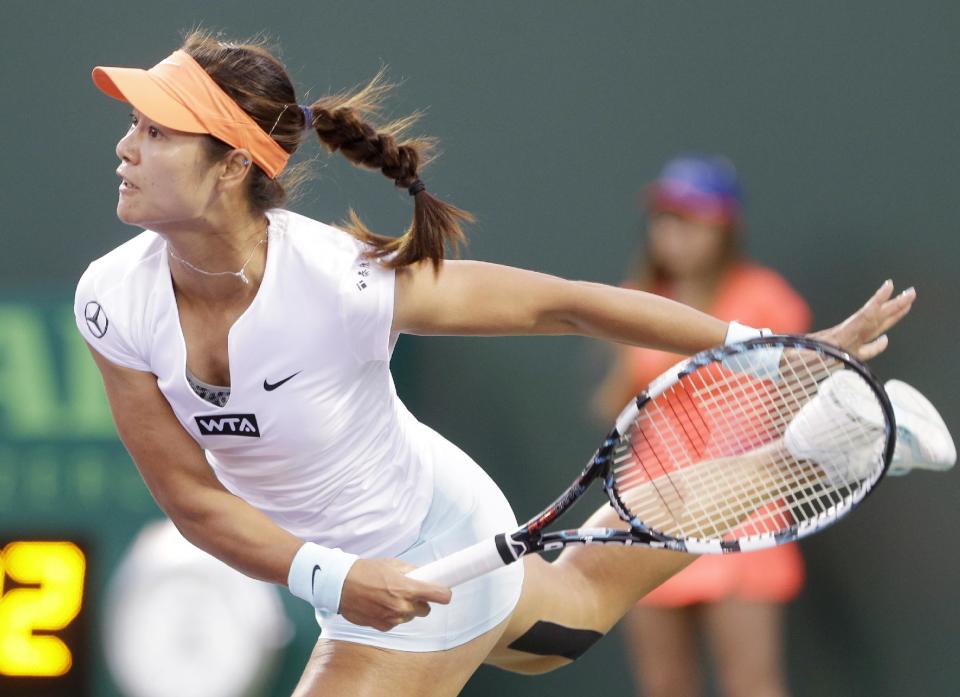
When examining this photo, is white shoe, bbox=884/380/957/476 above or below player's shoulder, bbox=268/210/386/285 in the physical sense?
below

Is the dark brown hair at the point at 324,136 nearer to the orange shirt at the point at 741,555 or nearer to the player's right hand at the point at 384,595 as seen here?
the player's right hand at the point at 384,595

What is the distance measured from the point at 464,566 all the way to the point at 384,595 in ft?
0.39

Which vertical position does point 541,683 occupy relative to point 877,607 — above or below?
below

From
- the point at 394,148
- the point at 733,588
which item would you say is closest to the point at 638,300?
the point at 394,148

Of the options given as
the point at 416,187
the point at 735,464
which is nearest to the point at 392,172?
the point at 416,187

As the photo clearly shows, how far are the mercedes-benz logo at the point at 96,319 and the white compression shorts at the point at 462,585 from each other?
566mm

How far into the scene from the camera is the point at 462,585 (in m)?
2.32

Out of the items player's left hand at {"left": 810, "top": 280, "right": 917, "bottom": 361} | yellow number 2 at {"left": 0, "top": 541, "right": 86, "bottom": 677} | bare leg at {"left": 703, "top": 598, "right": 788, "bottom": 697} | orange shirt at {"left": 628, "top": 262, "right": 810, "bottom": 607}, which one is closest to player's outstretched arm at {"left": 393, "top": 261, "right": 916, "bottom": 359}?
player's left hand at {"left": 810, "top": 280, "right": 917, "bottom": 361}

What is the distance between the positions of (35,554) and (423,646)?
59.8 inches

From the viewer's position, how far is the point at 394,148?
2.21 m

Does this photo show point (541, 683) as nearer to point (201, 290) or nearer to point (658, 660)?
point (658, 660)

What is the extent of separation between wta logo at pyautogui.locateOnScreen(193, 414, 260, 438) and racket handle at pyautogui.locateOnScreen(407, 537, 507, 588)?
1.00ft

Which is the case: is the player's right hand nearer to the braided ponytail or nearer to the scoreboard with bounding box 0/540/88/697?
the braided ponytail

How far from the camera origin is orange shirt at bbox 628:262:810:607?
3.14 m
